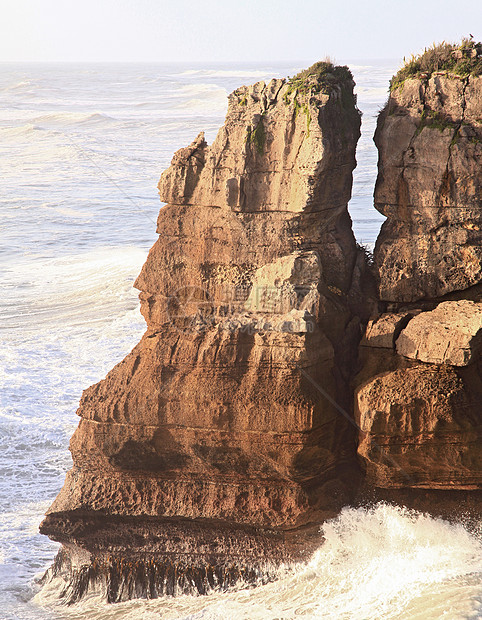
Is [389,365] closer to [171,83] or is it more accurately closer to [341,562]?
[341,562]

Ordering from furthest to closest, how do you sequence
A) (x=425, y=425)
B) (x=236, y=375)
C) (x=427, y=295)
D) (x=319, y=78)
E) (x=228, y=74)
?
(x=228, y=74) → (x=427, y=295) → (x=319, y=78) → (x=236, y=375) → (x=425, y=425)

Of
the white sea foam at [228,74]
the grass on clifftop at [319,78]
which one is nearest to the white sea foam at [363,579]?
the grass on clifftop at [319,78]

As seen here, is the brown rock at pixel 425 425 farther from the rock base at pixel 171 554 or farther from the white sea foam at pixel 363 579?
the rock base at pixel 171 554

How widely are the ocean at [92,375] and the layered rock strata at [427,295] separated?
0.87 meters

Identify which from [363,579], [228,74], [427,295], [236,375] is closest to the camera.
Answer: [363,579]

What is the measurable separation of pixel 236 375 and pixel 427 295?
2557mm

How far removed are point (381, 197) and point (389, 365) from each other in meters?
2.05

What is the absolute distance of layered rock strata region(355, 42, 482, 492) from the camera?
8578 millimetres

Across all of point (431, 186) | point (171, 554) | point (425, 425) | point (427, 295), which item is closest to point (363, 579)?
point (425, 425)

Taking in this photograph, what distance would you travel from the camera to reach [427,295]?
30.8ft

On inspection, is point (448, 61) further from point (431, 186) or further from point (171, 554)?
point (171, 554)

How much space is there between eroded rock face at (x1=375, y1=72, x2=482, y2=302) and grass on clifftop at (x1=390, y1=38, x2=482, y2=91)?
109 millimetres

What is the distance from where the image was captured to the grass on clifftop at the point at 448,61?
29.3ft

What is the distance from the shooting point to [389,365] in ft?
29.7
